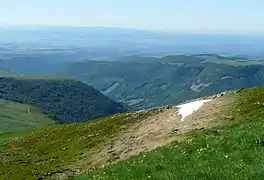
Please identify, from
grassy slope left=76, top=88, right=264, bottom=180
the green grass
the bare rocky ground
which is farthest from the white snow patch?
grassy slope left=76, top=88, right=264, bottom=180

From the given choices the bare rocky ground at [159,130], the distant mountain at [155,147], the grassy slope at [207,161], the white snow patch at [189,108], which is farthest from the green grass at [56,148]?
the grassy slope at [207,161]

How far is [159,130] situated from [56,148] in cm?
1459

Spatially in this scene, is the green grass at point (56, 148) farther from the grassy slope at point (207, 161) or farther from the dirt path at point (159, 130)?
the grassy slope at point (207, 161)

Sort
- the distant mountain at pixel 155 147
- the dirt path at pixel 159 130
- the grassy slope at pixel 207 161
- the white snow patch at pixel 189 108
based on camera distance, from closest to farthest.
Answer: the grassy slope at pixel 207 161
the distant mountain at pixel 155 147
the dirt path at pixel 159 130
the white snow patch at pixel 189 108

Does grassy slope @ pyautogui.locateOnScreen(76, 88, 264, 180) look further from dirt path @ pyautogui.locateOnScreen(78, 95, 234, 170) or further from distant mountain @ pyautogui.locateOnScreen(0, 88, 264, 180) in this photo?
dirt path @ pyautogui.locateOnScreen(78, 95, 234, 170)

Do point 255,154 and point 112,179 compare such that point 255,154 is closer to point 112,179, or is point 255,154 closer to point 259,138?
point 259,138

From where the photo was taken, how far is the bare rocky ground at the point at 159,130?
38.8 meters

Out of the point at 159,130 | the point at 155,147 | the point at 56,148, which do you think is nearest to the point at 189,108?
the point at 159,130

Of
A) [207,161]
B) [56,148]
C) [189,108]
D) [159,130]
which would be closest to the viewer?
[207,161]

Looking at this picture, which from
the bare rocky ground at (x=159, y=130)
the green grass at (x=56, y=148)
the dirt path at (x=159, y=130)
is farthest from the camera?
the green grass at (x=56, y=148)

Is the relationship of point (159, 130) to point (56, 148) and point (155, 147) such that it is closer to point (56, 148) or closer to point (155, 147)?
point (155, 147)

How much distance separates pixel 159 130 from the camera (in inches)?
1724

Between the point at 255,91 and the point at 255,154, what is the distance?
105 feet

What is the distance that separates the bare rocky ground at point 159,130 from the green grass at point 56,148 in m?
1.70
